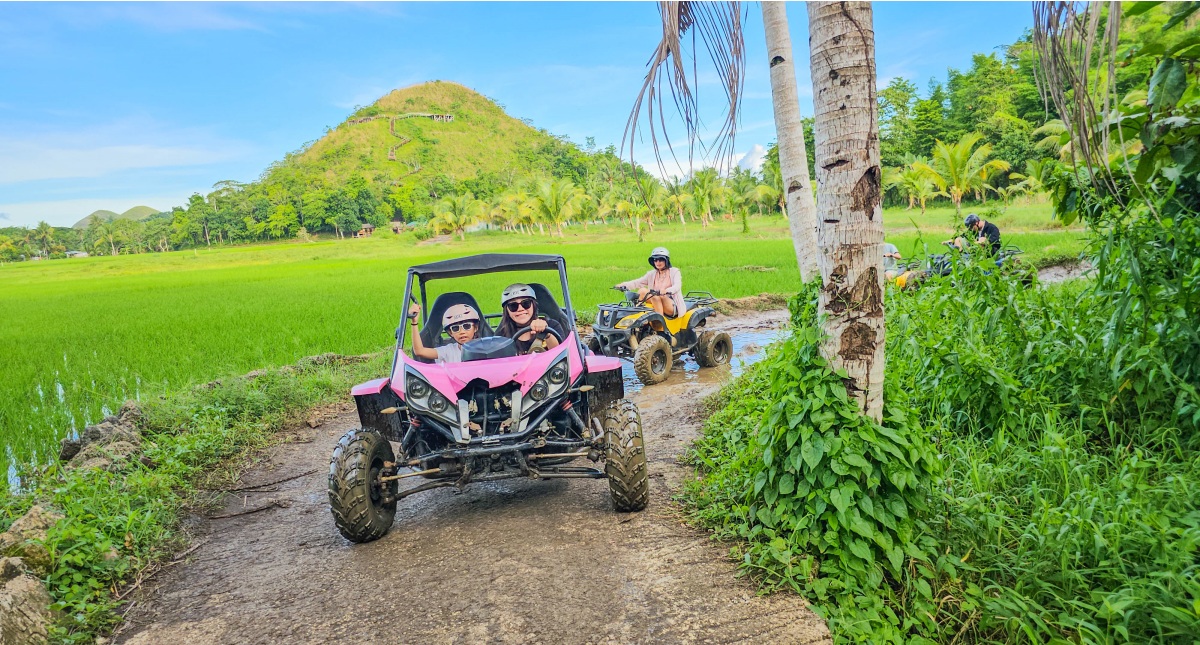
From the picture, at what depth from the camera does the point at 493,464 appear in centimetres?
412

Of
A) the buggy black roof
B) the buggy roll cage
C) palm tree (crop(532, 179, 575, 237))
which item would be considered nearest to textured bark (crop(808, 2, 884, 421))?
the buggy roll cage

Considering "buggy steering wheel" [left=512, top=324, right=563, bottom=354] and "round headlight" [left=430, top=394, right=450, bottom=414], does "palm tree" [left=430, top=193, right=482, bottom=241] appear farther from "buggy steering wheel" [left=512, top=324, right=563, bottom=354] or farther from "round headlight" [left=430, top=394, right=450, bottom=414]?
"round headlight" [left=430, top=394, right=450, bottom=414]

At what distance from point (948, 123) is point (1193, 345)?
2122 inches

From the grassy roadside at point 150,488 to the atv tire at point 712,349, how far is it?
4.64 metres

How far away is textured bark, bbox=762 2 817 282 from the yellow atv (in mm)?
3107

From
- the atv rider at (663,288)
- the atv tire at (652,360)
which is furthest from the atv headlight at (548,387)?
the atv rider at (663,288)

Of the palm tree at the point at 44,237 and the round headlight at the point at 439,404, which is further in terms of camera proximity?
the palm tree at the point at 44,237

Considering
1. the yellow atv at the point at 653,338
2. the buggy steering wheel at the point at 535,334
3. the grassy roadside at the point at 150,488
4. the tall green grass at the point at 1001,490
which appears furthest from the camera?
the yellow atv at the point at 653,338

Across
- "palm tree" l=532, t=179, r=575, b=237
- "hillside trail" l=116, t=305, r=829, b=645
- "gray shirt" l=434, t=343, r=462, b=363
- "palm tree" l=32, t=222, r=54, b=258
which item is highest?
"palm tree" l=32, t=222, r=54, b=258

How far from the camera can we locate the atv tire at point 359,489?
155 inches

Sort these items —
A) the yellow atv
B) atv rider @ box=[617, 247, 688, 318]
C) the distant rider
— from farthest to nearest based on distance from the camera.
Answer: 1. atv rider @ box=[617, 247, 688, 318]
2. the yellow atv
3. the distant rider

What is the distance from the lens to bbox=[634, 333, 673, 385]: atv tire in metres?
8.09

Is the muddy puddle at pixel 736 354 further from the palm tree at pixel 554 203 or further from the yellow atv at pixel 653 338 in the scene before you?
the palm tree at pixel 554 203

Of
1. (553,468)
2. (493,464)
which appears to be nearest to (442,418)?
(493,464)
